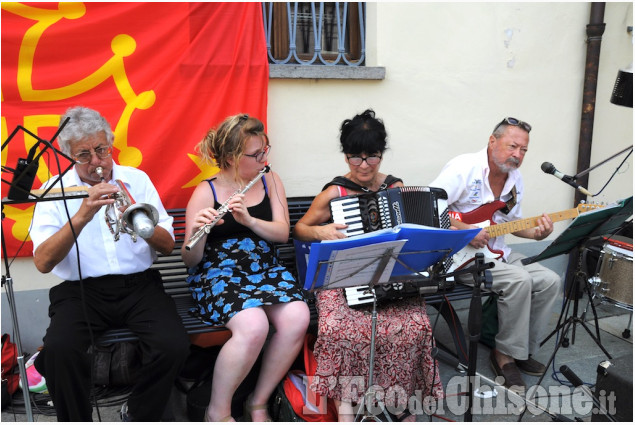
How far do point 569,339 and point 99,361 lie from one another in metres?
3.24

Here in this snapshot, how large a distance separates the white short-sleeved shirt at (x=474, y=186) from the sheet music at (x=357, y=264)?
1.40 metres

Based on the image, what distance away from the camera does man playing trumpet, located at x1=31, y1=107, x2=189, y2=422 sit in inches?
103

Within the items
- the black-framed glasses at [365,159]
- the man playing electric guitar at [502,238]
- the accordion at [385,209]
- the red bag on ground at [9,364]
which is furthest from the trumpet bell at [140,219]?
the man playing electric guitar at [502,238]

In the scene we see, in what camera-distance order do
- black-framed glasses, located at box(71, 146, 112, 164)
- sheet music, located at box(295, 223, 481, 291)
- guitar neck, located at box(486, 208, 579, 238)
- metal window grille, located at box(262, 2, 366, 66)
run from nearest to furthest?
sheet music, located at box(295, 223, 481, 291) → black-framed glasses, located at box(71, 146, 112, 164) → guitar neck, located at box(486, 208, 579, 238) → metal window grille, located at box(262, 2, 366, 66)

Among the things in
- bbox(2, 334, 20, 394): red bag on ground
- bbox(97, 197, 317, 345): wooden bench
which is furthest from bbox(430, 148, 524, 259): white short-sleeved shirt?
bbox(2, 334, 20, 394): red bag on ground

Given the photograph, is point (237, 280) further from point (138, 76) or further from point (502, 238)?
point (502, 238)

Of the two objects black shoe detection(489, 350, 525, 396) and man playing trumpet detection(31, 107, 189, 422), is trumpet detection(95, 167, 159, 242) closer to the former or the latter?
man playing trumpet detection(31, 107, 189, 422)

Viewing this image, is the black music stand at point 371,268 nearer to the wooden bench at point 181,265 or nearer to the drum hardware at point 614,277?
the wooden bench at point 181,265

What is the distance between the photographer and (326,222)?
11.1ft

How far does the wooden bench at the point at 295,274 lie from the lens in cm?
326

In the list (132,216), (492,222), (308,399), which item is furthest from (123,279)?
(492,222)

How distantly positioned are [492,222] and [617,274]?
3.36ft

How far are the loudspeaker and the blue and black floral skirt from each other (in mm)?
1563

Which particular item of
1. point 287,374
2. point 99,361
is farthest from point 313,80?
point 99,361
